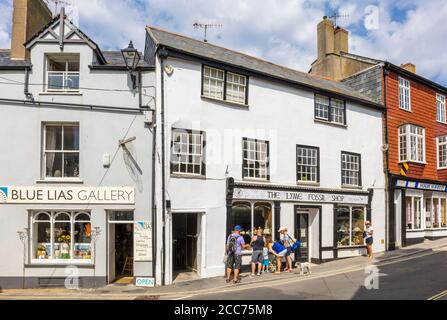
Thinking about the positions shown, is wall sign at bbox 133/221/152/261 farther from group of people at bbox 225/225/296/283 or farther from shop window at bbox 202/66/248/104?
shop window at bbox 202/66/248/104

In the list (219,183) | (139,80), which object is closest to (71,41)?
(139,80)

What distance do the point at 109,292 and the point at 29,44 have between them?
8424mm

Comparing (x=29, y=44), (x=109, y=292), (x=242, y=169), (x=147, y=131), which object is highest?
(x=29, y=44)

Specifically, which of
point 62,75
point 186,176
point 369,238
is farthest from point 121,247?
point 369,238

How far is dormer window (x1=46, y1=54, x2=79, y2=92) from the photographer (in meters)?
12.5

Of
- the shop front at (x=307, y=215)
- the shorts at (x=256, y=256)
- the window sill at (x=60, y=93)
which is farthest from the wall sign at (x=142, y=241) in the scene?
the window sill at (x=60, y=93)

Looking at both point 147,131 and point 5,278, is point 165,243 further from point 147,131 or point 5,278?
point 5,278

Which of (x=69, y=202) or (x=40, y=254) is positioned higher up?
(x=69, y=202)

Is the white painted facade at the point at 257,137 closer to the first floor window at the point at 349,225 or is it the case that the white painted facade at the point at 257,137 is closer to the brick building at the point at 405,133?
the first floor window at the point at 349,225

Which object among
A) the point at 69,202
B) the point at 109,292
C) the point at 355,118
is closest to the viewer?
the point at 109,292

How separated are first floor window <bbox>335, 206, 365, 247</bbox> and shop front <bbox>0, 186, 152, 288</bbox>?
8845 millimetres

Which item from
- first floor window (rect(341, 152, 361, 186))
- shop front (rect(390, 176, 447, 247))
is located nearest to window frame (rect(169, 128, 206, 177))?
first floor window (rect(341, 152, 361, 186))

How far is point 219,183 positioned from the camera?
13.5 metres

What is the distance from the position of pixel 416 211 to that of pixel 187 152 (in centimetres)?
1421
